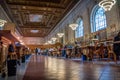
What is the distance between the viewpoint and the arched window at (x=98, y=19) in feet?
35.1

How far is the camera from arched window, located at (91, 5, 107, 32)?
35.1 ft

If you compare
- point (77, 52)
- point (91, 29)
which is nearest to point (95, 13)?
point (91, 29)

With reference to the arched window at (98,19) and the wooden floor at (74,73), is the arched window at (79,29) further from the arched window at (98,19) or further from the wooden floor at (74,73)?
the wooden floor at (74,73)

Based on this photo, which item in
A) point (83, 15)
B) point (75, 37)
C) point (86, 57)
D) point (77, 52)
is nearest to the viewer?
point (86, 57)

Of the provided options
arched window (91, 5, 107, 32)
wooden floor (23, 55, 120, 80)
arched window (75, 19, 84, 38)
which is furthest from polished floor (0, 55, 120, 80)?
arched window (75, 19, 84, 38)

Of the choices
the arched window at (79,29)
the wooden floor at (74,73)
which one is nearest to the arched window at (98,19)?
the arched window at (79,29)

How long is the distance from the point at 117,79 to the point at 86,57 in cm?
637

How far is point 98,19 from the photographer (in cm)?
1148

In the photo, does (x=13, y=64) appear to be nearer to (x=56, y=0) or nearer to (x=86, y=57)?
(x=86, y=57)

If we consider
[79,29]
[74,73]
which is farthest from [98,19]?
[74,73]

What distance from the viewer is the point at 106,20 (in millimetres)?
9984

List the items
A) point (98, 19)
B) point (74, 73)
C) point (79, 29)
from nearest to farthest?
point (74, 73) → point (98, 19) → point (79, 29)

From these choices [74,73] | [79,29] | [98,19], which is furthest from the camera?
[79,29]

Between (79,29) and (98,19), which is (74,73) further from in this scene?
(79,29)
